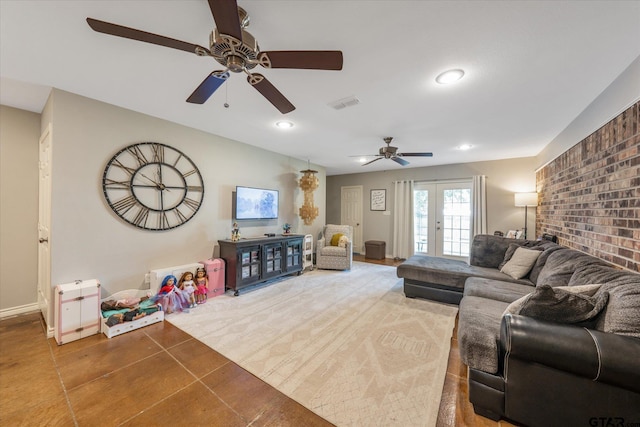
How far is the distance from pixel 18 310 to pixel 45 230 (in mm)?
1137

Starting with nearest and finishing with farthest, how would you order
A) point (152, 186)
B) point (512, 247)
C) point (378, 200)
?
1. point (152, 186)
2. point (512, 247)
3. point (378, 200)

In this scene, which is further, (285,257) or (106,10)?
(285,257)

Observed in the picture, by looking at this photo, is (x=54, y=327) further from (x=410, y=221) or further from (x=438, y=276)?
(x=410, y=221)

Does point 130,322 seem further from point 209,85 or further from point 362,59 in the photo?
point 362,59

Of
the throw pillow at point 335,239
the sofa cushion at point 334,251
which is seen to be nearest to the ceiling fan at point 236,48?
the sofa cushion at point 334,251

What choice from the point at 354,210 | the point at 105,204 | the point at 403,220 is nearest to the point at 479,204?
the point at 403,220

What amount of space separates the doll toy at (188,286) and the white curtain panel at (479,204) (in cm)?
567

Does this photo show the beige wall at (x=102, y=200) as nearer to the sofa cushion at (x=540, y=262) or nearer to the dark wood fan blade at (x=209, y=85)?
the dark wood fan blade at (x=209, y=85)

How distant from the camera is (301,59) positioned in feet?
4.60

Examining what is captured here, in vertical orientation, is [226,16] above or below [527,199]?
above

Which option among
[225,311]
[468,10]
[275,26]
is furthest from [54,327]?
[468,10]

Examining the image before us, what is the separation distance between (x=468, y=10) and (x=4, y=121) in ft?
15.4

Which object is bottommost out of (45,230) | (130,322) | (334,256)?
(130,322)

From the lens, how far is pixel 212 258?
3709 mm
